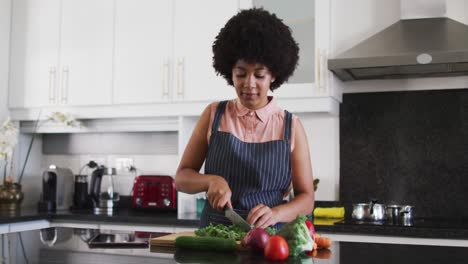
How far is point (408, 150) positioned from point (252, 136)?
1571 millimetres

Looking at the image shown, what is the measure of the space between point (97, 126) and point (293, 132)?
2092 mm

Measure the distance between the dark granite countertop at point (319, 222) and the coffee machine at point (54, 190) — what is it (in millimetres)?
92

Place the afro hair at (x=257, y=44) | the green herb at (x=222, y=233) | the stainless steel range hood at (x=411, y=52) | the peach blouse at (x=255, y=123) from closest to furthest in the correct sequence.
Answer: the green herb at (x=222, y=233) → the afro hair at (x=257, y=44) → the peach blouse at (x=255, y=123) → the stainless steel range hood at (x=411, y=52)

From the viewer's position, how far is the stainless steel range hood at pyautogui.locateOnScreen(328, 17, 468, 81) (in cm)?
261

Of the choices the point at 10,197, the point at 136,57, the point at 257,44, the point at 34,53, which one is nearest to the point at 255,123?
the point at 257,44

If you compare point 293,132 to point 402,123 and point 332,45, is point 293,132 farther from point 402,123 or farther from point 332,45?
point 402,123

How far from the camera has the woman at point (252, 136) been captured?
165 cm

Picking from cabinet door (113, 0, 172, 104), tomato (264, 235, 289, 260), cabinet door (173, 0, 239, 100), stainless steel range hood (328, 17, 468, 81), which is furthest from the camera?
cabinet door (113, 0, 172, 104)

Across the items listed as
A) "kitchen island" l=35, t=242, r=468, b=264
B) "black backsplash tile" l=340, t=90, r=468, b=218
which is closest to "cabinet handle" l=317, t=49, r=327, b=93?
"black backsplash tile" l=340, t=90, r=468, b=218

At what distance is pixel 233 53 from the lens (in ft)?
5.50

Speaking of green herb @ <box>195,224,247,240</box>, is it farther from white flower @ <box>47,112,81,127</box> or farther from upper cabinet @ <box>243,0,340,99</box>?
white flower @ <box>47,112,81,127</box>

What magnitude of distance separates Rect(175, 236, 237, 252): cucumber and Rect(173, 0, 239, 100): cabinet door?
1781 millimetres

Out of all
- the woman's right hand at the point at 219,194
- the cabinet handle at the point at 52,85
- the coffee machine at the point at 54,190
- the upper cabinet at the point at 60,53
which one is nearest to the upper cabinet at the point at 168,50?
the upper cabinet at the point at 60,53

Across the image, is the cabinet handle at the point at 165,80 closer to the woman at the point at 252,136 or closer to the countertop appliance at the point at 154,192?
the countertop appliance at the point at 154,192
